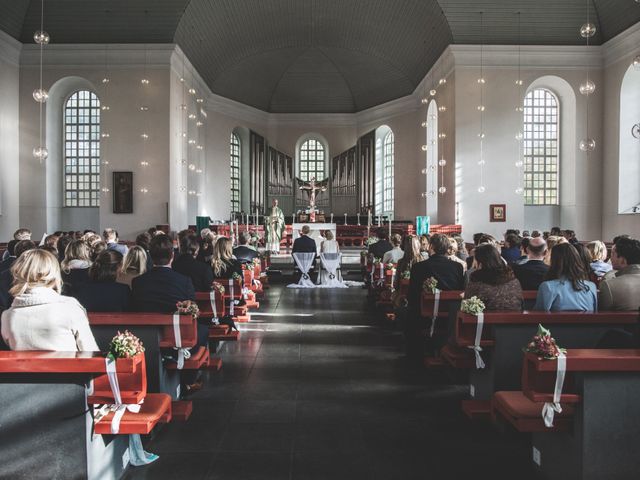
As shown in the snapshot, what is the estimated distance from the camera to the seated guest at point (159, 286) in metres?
5.02

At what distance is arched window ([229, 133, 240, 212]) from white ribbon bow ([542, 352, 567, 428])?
917 inches

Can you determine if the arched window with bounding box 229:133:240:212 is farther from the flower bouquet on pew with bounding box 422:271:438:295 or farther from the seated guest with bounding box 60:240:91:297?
the flower bouquet on pew with bounding box 422:271:438:295

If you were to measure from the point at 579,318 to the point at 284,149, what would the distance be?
2494 cm

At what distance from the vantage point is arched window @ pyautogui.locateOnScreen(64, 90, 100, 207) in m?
19.5

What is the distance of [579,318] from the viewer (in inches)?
167

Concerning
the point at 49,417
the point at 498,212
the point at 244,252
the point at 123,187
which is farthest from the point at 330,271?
the point at 49,417

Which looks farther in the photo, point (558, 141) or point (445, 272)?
point (558, 141)

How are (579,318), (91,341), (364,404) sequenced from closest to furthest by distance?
(91,341)
(579,318)
(364,404)

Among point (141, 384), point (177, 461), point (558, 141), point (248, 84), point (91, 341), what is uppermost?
point (248, 84)

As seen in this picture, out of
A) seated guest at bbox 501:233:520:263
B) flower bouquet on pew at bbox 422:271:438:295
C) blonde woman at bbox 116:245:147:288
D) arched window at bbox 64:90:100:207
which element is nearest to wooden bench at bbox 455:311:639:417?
flower bouquet on pew at bbox 422:271:438:295

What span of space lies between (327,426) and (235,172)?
2251 centimetres

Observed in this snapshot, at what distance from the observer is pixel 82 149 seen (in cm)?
1966

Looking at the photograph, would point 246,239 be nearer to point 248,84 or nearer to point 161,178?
point 161,178

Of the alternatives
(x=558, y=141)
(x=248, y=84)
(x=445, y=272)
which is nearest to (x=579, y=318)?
(x=445, y=272)
